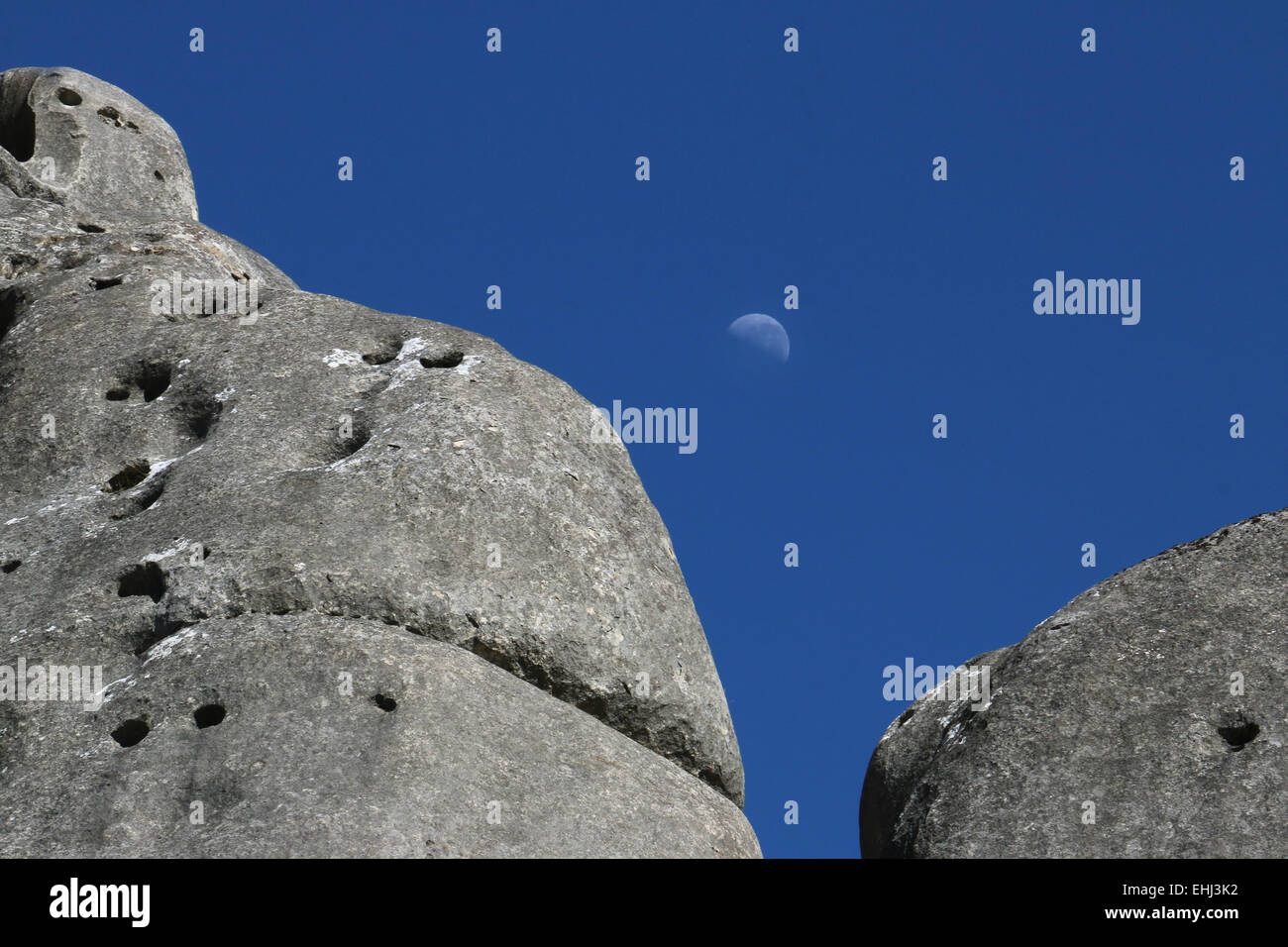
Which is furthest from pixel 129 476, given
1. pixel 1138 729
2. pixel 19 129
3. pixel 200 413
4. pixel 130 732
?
pixel 19 129

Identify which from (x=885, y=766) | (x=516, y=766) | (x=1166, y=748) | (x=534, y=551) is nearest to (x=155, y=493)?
(x=534, y=551)

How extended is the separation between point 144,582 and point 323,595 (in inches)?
69.3

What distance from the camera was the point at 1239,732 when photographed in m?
11.9

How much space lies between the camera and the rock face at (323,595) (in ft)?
36.9

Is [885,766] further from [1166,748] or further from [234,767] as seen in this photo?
[234,767]

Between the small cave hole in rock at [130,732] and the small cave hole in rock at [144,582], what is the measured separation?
58.9 inches

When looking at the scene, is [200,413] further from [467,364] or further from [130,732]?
[130,732]

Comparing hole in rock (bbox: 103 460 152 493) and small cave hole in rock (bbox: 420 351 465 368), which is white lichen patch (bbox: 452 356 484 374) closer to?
small cave hole in rock (bbox: 420 351 465 368)

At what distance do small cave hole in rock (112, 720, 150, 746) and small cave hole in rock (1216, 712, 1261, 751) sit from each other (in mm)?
8410

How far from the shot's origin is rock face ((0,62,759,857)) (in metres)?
11.2

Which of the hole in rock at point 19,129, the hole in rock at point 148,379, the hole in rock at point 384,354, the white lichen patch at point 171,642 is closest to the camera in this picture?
the white lichen patch at point 171,642

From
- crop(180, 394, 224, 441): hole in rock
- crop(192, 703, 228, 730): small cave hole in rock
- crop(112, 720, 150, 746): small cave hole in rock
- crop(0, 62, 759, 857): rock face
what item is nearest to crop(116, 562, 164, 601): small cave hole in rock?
crop(0, 62, 759, 857): rock face

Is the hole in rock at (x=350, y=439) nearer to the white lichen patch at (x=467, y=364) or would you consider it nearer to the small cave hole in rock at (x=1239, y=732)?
the white lichen patch at (x=467, y=364)

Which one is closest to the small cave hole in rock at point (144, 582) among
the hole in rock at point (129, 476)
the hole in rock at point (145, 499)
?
the hole in rock at point (145, 499)
